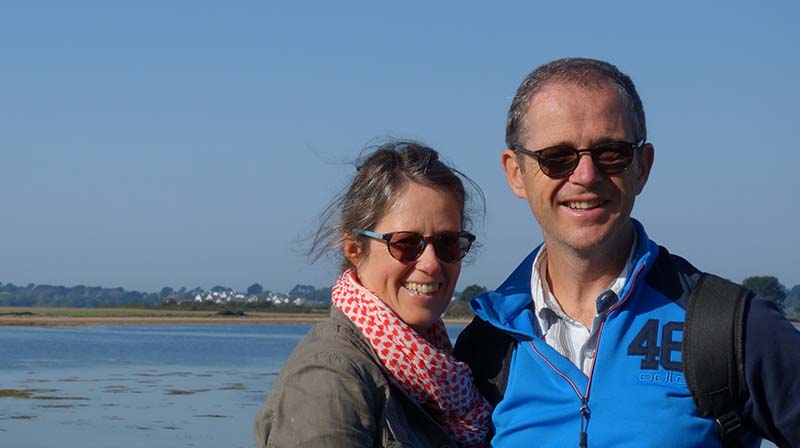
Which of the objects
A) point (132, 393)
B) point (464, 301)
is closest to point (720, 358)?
point (464, 301)

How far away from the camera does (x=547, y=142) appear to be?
3719 mm

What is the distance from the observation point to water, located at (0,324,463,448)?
1761cm

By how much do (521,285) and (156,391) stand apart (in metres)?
21.8

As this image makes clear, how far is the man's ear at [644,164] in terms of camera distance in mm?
3762

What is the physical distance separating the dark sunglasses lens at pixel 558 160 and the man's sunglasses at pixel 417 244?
397 millimetres

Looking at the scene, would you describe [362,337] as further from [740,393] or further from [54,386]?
[54,386]

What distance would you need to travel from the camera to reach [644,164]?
3793 millimetres

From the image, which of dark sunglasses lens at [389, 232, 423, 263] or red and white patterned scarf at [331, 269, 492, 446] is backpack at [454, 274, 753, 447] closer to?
red and white patterned scarf at [331, 269, 492, 446]

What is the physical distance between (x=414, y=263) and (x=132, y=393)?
21399 millimetres

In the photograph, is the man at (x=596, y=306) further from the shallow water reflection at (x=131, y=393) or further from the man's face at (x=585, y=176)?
the shallow water reflection at (x=131, y=393)

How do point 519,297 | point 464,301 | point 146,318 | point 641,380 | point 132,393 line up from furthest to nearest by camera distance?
point 146,318 → point 132,393 → point 464,301 → point 519,297 → point 641,380

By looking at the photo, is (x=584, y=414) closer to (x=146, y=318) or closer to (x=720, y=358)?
(x=720, y=358)

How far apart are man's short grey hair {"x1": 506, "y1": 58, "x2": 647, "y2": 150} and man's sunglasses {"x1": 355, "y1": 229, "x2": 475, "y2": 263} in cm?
37

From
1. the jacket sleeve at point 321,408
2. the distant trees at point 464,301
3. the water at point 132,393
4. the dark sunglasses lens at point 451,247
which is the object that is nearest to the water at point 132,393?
the water at point 132,393
